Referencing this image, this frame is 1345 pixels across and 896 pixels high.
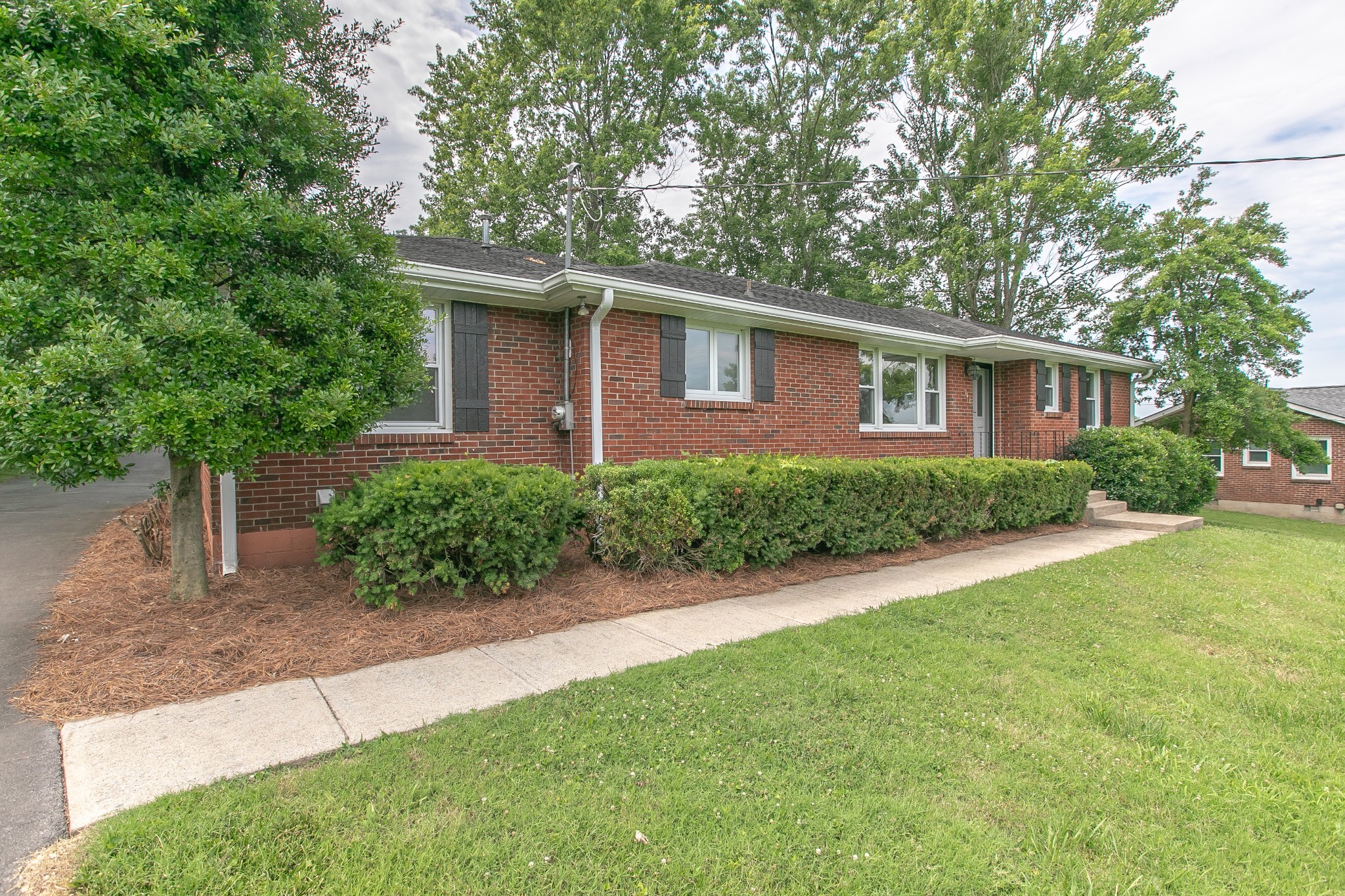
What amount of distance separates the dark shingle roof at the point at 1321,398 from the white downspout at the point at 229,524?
30.2 m

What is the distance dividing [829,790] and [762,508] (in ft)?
11.8

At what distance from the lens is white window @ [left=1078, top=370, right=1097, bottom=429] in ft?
45.8

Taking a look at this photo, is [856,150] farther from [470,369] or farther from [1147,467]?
[470,369]

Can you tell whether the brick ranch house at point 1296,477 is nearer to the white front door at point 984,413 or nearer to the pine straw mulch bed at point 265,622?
the white front door at point 984,413

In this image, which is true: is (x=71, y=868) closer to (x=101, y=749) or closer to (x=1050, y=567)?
(x=101, y=749)

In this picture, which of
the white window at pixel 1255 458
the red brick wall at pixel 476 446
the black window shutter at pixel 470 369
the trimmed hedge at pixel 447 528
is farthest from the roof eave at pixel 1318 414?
the trimmed hedge at pixel 447 528

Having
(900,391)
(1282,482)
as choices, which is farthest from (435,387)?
(1282,482)

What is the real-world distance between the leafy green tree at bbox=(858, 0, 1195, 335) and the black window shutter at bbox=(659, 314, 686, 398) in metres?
15.3

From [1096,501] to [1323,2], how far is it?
293 inches

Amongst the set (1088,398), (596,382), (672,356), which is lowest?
(596,382)

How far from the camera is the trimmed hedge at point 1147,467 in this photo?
1167 centimetres

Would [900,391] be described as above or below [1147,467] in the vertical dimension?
above

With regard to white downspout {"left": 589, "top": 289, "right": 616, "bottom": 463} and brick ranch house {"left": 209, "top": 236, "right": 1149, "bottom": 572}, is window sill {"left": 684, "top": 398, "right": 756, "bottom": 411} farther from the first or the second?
white downspout {"left": 589, "top": 289, "right": 616, "bottom": 463}

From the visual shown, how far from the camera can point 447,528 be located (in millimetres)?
4551
